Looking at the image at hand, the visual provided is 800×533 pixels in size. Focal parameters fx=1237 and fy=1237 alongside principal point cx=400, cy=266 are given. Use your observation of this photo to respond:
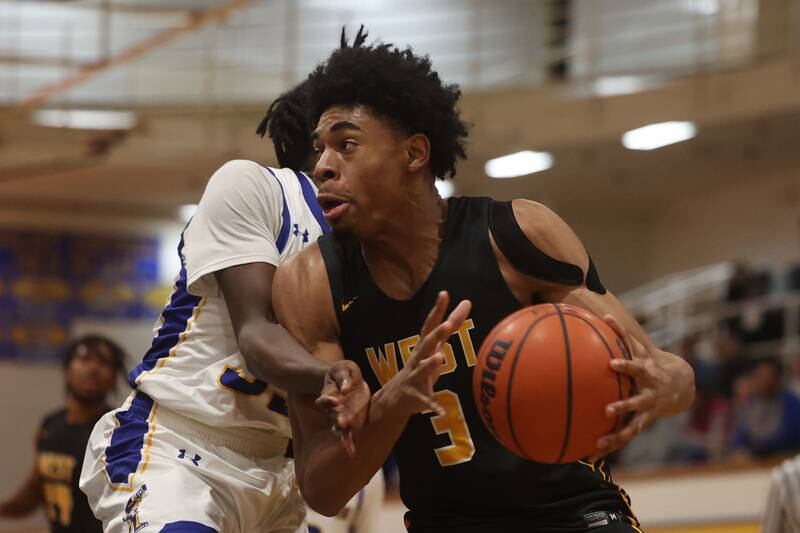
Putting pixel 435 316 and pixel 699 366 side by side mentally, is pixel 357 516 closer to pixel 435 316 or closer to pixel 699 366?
pixel 435 316

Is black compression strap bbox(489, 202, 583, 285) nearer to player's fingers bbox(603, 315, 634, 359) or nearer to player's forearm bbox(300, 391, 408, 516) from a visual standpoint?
player's fingers bbox(603, 315, 634, 359)

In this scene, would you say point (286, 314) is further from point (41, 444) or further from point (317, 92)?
point (41, 444)

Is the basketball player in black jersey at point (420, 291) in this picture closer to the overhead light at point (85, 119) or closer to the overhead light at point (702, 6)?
the overhead light at point (85, 119)

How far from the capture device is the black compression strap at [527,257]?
11.0 ft

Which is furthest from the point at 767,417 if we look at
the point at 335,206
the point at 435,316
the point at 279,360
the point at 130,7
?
the point at 435,316

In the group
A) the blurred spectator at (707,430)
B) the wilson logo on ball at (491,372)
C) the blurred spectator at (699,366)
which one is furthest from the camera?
the blurred spectator at (699,366)

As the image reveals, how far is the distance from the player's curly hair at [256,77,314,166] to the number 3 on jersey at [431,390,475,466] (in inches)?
43.9

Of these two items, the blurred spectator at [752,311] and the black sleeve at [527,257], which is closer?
the black sleeve at [527,257]

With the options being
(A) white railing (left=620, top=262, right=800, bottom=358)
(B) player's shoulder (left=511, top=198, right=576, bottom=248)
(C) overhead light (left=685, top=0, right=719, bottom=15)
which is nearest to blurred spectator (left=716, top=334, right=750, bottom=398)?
(A) white railing (left=620, top=262, right=800, bottom=358)

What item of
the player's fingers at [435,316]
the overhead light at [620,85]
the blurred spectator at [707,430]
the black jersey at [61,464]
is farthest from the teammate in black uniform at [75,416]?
the overhead light at [620,85]

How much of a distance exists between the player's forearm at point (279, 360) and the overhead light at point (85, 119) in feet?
34.6

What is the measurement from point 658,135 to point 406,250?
11.9 meters

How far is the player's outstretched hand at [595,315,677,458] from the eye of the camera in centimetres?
297

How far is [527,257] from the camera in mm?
3375
